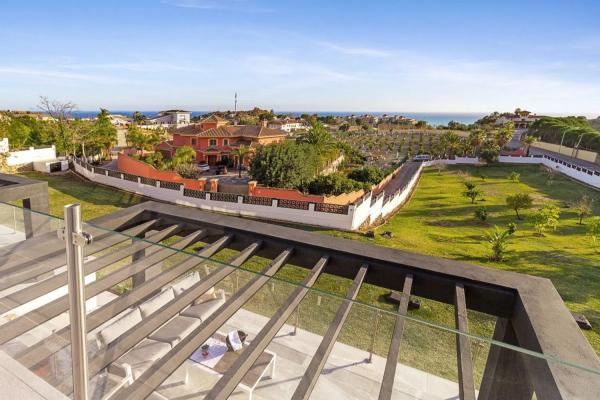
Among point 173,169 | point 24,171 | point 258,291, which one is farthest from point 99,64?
point 258,291

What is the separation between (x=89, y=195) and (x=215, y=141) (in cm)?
1450

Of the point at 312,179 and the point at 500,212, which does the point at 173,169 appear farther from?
the point at 500,212

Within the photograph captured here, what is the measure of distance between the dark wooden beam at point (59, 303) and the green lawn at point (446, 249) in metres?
0.48

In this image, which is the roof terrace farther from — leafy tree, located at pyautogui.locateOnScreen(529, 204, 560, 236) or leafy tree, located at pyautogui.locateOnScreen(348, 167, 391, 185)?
leafy tree, located at pyautogui.locateOnScreen(348, 167, 391, 185)

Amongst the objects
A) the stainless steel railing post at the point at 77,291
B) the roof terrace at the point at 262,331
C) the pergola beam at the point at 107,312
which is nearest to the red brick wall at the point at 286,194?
the roof terrace at the point at 262,331

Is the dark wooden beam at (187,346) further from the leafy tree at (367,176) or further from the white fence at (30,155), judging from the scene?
the white fence at (30,155)

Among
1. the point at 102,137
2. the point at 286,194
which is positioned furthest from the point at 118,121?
the point at 286,194

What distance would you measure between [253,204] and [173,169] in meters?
9.16

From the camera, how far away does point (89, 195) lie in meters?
18.5

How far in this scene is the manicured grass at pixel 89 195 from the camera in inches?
645

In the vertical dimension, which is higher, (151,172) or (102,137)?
(102,137)

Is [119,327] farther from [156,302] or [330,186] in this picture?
[330,186]

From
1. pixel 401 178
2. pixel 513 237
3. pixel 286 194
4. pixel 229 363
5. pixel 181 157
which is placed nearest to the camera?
pixel 229 363

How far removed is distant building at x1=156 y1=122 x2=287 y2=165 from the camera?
30938 millimetres
